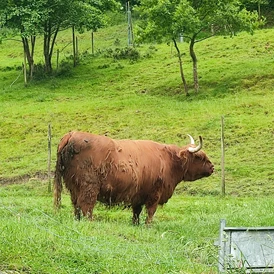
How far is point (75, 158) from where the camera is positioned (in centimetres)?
1177

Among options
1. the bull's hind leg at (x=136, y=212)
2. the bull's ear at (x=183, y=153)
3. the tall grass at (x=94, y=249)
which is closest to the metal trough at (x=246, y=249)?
the tall grass at (x=94, y=249)

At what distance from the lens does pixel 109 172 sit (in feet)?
39.1

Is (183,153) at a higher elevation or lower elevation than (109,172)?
lower

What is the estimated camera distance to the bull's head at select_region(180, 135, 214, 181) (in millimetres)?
13797

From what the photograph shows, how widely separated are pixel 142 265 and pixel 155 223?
19.1ft

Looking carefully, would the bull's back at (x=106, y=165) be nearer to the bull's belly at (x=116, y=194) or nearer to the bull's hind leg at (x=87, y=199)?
the bull's belly at (x=116, y=194)

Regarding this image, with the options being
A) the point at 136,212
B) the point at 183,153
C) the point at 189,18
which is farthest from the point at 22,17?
the point at 136,212

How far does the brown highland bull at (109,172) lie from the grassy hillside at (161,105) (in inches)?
260

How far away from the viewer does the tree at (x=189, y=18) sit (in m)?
30.2

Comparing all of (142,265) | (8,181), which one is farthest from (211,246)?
(8,181)

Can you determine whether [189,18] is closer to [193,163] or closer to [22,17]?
[22,17]

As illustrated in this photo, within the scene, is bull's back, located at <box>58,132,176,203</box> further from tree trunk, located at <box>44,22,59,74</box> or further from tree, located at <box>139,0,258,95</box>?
tree trunk, located at <box>44,22,59,74</box>

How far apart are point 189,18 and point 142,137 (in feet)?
23.7

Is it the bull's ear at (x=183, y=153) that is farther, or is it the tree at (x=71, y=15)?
the tree at (x=71, y=15)
